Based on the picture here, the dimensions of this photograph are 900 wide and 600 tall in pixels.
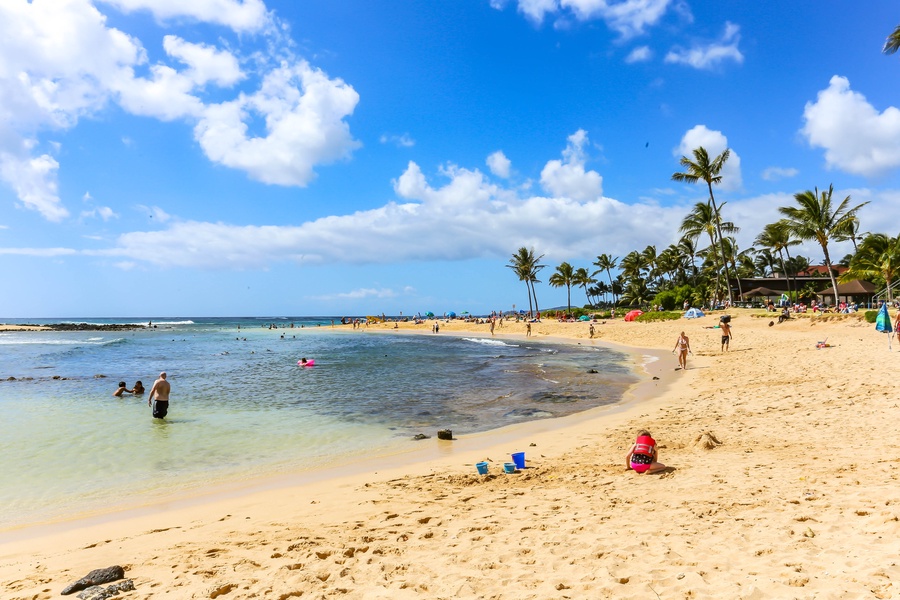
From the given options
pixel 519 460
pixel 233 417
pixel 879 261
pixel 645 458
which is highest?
pixel 879 261

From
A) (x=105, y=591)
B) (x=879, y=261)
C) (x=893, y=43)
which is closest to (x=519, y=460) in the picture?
(x=105, y=591)

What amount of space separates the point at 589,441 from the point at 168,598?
8181 mm

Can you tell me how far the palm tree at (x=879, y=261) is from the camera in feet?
→ 111

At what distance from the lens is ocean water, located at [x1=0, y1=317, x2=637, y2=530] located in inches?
352

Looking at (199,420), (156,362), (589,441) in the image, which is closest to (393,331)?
(156,362)

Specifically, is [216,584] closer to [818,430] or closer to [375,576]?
[375,576]

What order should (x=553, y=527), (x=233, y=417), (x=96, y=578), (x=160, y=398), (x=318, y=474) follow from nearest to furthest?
1. (x=96, y=578)
2. (x=553, y=527)
3. (x=318, y=474)
4. (x=160, y=398)
5. (x=233, y=417)

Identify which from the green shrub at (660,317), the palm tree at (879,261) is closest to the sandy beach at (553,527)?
the palm tree at (879,261)

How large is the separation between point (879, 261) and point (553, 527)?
42920mm

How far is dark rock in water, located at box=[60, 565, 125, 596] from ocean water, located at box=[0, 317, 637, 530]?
136 inches

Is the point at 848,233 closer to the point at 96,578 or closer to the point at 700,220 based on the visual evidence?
the point at 700,220

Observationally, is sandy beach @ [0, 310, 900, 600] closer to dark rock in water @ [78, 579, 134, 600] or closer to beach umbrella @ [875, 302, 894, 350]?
dark rock in water @ [78, 579, 134, 600]

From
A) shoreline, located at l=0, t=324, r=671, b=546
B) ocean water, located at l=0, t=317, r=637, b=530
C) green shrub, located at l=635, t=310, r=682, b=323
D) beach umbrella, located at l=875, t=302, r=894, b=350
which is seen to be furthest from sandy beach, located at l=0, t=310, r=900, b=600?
green shrub, located at l=635, t=310, r=682, b=323

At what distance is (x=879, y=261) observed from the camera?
3516 centimetres
